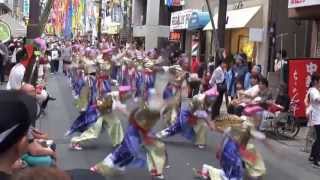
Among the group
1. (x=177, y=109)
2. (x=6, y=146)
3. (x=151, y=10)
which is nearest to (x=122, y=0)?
(x=151, y=10)

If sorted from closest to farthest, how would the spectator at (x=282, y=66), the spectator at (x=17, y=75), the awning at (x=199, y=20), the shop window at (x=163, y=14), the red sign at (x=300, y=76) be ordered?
1. the spectator at (x=17, y=75)
2. the red sign at (x=300, y=76)
3. the spectator at (x=282, y=66)
4. the awning at (x=199, y=20)
5. the shop window at (x=163, y=14)

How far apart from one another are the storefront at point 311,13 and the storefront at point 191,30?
306 inches

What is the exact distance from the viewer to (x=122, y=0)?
2621 inches

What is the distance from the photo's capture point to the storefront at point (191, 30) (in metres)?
32.8

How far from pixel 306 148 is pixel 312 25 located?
10.2m

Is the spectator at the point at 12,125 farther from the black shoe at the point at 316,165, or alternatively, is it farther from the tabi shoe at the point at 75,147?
the black shoe at the point at 316,165

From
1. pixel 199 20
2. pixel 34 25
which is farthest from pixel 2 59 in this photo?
pixel 34 25

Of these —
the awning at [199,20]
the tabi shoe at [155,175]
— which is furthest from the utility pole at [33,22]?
the awning at [199,20]

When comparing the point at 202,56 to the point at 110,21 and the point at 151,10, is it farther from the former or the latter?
the point at 110,21

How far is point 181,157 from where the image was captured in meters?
11.2

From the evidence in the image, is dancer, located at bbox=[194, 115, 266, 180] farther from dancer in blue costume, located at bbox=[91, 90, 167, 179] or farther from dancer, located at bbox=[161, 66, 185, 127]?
dancer, located at bbox=[161, 66, 185, 127]

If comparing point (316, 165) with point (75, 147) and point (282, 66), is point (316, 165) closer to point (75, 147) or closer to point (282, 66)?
point (75, 147)

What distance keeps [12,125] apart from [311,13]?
A: 55.1 feet

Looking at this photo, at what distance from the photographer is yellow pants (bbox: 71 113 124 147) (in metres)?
11.6
